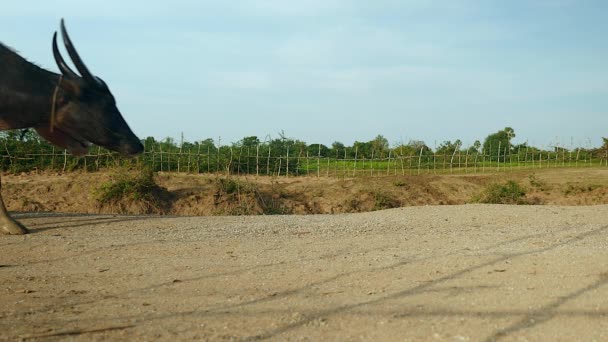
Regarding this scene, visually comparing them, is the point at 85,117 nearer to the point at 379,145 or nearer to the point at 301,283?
the point at 301,283

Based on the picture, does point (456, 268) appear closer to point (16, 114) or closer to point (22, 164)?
point (16, 114)

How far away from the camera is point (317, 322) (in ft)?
14.7

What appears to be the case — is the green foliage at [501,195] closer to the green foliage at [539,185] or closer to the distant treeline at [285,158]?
the green foliage at [539,185]

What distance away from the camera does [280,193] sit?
2248 centimetres

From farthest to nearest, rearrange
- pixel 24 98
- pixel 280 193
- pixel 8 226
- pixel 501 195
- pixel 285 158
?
1. pixel 285 158
2. pixel 280 193
3. pixel 501 195
4. pixel 8 226
5. pixel 24 98

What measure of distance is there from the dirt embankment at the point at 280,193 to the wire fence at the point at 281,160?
3.29 feet

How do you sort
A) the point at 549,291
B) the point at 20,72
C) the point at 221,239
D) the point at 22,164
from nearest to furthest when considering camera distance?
1. the point at 549,291
2. the point at 20,72
3. the point at 221,239
4. the point at 22,164

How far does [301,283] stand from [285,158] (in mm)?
22149

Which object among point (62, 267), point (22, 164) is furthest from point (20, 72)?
point (22, 164)

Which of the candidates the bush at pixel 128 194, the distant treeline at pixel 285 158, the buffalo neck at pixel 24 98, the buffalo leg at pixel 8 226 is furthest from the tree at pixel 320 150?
the buffalo neck at pixel 24 98

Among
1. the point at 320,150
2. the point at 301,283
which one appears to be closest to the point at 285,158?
the point at 320,150

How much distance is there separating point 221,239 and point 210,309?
440cm

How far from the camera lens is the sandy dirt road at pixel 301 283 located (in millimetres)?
4336

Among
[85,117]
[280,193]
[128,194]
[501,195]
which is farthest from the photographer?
[280,193]
